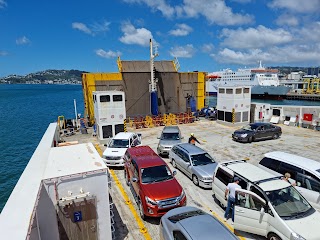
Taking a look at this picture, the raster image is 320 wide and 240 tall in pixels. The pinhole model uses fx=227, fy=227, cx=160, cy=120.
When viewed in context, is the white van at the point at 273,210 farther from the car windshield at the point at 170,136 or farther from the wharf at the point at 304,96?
the wharf at the point at 304,96

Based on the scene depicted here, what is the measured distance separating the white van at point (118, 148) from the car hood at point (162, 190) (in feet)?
16.0

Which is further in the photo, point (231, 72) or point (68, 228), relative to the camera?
point (231, 72)

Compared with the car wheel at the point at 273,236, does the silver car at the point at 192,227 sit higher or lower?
higher

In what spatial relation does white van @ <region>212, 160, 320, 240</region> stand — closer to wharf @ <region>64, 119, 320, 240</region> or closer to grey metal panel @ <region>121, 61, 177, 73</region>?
wharf @ <region>64, 119, 320, 240</region>

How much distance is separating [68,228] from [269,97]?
90.3 meters

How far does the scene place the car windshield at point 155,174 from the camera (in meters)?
8.75

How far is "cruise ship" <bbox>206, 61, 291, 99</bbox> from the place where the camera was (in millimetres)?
82188

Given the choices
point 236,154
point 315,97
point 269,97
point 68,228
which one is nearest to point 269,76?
point 269,97

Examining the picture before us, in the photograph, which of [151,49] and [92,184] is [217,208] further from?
[151,49]

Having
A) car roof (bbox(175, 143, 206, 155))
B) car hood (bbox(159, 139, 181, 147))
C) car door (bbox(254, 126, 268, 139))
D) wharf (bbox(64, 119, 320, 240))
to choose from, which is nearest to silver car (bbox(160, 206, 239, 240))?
wharf (bbox(64, 119, 320, 240))

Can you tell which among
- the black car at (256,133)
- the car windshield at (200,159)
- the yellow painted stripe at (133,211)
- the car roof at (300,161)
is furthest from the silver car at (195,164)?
the black car at (256,133)

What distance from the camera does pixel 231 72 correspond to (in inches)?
4031

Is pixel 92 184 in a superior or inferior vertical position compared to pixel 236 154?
superior

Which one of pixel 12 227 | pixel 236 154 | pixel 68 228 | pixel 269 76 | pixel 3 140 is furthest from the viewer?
pixel 269 76
